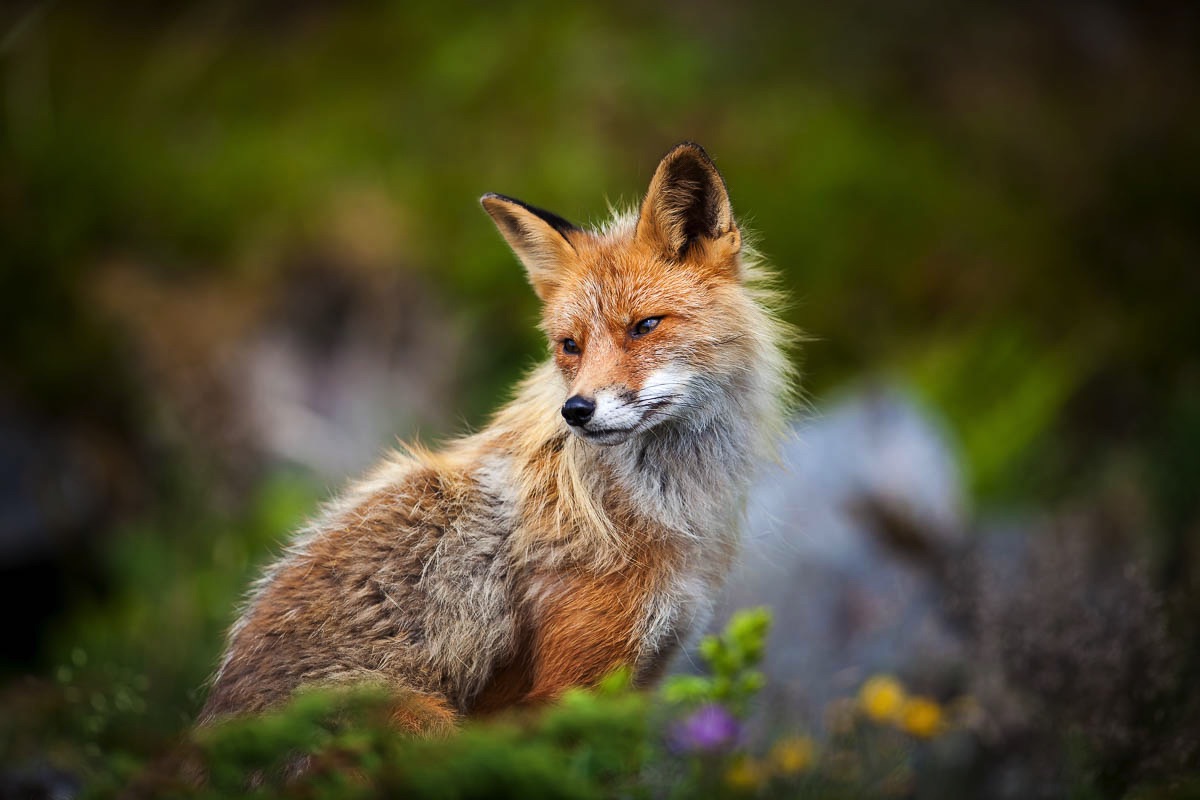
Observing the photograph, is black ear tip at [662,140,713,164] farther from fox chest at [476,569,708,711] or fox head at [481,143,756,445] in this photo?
fox chest at [476,569,708,711]

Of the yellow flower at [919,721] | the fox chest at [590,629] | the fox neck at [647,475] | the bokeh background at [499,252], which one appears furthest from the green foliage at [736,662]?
the bokeh background at [499,252]

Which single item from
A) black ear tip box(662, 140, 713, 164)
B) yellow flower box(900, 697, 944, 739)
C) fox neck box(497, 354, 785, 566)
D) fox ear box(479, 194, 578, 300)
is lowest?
yellow flower box(900, 697, 944, 739)

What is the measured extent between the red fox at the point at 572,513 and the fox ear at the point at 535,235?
0.4 inches

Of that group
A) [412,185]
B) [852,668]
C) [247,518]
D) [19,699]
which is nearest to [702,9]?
[412,185]

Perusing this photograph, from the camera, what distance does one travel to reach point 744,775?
3.78 metres

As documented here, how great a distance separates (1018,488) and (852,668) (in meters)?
2.95

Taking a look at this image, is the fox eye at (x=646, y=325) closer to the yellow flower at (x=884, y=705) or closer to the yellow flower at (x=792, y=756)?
the yellow flower at (x=792, y=756)

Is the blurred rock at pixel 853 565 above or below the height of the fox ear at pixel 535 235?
below

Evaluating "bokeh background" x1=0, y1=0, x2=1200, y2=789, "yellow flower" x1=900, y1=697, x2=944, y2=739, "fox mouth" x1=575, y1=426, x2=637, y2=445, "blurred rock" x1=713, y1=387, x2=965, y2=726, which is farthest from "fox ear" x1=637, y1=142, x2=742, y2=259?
"bokeh background" x1=0, y1=0, x2=1200, y2=789

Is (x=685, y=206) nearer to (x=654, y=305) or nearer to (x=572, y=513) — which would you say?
(x=654, y=305)

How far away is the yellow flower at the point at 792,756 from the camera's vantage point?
14.0 ft

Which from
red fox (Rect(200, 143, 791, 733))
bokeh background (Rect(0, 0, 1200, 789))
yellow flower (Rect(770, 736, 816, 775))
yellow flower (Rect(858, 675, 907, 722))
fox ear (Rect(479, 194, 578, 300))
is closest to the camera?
red fox (Rect(200, 143, 791, 733))

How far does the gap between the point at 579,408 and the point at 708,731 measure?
1.21 meters

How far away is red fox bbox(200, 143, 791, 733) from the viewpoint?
365 centimetres
